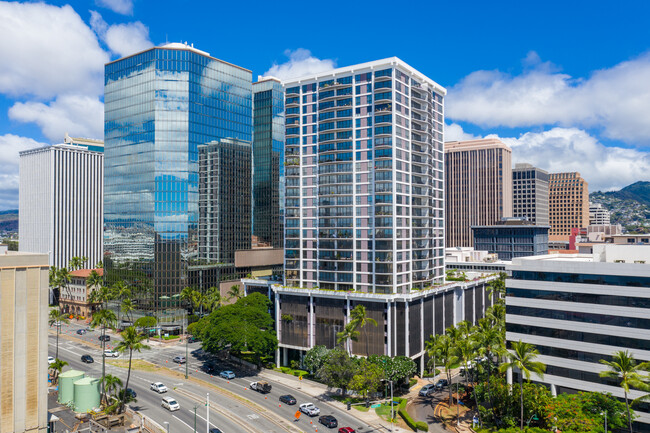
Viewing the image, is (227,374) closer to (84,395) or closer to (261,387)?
(261,387)

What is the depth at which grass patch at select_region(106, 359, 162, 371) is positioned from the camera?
112438 mm

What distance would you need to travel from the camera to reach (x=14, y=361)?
61.0m

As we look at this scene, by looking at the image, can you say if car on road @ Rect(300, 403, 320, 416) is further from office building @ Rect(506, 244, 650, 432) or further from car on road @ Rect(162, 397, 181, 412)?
office building @ Rect(506, 244, 650, 432)

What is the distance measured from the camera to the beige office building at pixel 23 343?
6025 cm

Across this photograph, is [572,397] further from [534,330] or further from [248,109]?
[248,109]

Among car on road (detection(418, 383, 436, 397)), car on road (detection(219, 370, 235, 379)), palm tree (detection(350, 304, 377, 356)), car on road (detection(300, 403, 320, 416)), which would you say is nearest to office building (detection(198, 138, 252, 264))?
car on road (detection(219, 370, 235, 379))

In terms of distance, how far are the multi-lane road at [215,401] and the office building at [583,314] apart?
3402 centimetres

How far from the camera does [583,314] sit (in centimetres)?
7694

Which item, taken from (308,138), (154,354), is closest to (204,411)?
(154,354)

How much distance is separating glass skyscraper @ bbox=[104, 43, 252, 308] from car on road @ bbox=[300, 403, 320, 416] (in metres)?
81.9

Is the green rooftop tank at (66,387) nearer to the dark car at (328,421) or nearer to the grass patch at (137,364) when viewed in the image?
the grass patch at (137,364)

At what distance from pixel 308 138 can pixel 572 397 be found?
8220 centimetres

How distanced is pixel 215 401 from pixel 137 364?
37414mm

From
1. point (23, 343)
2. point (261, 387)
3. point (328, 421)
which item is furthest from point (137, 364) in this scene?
point (328, 421)
